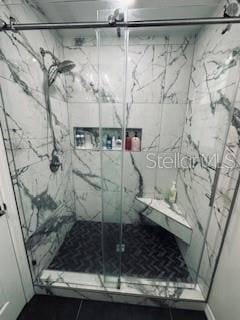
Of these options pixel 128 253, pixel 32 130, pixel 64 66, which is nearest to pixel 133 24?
pixel 64 66

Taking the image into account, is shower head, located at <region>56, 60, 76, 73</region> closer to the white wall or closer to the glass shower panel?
the glass shower panel

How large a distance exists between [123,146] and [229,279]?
3.95 ft

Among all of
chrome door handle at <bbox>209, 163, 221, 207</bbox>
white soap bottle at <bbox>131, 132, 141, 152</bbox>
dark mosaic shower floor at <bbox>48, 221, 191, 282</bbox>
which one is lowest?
dark mosaic shower floor at <bbox>48, 221, 191, 282</bbox>

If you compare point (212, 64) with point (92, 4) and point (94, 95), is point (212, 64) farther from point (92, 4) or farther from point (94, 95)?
point (94, 95)

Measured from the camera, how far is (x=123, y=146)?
1401mm

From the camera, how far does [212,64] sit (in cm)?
135

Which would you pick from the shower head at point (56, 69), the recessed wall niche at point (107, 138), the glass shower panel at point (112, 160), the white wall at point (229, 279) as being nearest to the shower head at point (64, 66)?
the shower head at point (56, 69)

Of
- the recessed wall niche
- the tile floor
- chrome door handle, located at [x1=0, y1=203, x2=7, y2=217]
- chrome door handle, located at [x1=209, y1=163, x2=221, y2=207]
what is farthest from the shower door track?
the tile floor

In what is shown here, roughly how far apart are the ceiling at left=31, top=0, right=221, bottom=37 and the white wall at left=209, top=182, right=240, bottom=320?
59.6 inches

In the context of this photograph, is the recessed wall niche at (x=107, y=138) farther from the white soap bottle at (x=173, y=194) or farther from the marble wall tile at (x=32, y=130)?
the white soap bottle at (x=173, y=194)

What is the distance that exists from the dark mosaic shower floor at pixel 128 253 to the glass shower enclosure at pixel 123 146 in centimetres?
1

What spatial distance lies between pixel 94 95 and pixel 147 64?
70 cm

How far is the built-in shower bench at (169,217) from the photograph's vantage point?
5.40 ft

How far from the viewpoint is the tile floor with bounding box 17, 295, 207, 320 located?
1243mm
